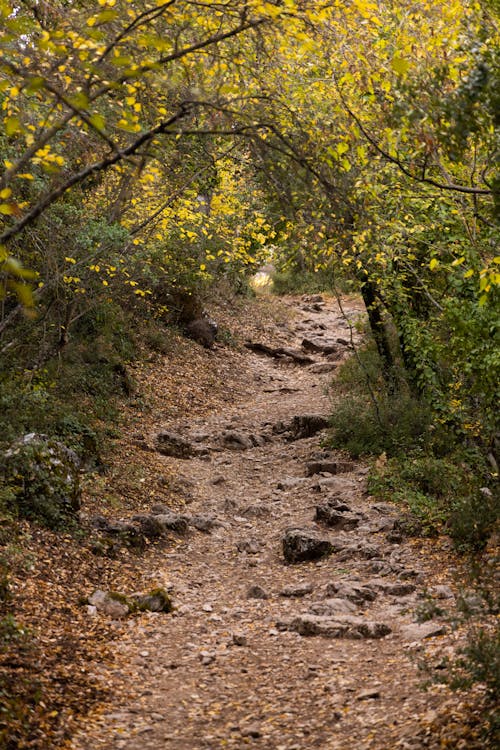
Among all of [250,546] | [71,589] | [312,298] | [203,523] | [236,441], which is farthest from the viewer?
[312,298]

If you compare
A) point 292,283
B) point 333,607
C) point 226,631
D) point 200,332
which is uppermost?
point 292,283

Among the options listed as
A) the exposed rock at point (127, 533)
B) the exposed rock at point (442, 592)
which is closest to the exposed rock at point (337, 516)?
the exposed rock at point (442, 592)

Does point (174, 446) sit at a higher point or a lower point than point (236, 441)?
higher

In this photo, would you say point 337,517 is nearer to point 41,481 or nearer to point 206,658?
point 206,658

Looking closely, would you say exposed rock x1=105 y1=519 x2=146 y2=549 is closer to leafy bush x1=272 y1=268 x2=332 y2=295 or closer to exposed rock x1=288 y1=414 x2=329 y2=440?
exposed rock x1=288 y1=414 x2=329 y2=440

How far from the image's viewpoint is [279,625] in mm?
7277

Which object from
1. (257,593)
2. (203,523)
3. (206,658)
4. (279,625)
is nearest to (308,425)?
(203,523)

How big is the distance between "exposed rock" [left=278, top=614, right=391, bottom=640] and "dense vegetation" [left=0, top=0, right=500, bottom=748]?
199 cm

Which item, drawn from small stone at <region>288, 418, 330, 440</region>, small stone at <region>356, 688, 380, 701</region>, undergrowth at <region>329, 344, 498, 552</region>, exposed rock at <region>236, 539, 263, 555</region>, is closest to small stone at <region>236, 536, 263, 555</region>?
exposed rock at <region>236, 539, 263, 555</region>

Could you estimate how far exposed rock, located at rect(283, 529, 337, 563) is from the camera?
9.09 m

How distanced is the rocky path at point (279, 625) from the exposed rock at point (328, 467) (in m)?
0.02

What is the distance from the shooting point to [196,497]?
11.5 meters

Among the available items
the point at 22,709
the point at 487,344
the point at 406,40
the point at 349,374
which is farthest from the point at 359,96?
the point at 349,374

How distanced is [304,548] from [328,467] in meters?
3.25
